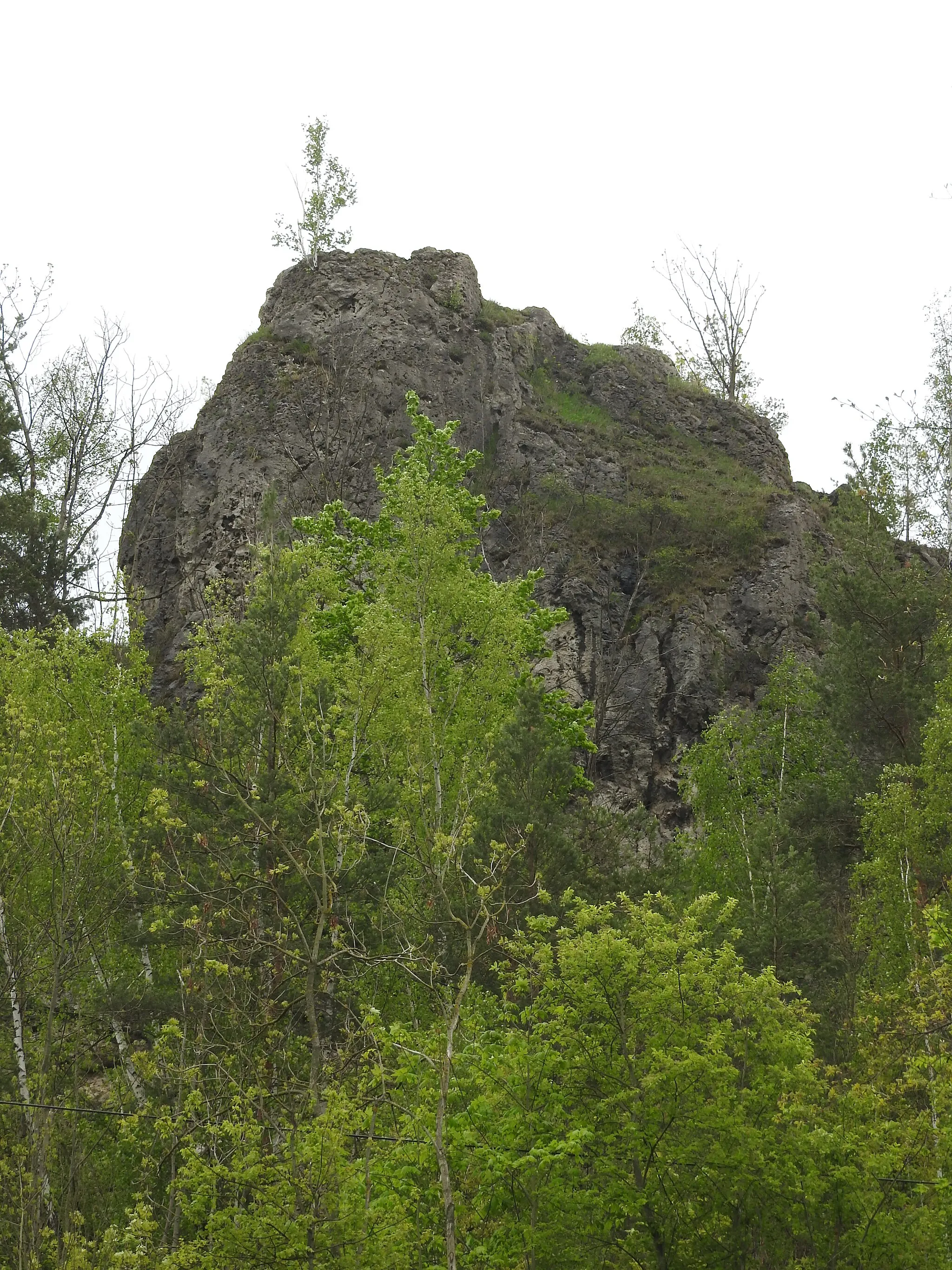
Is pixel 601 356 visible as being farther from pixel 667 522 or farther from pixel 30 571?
pixel 30 571

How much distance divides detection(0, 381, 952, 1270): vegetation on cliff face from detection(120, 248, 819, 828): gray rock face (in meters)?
8.76

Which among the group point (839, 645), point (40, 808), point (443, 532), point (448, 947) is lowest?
point (448, 947)

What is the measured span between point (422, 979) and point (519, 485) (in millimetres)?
23854

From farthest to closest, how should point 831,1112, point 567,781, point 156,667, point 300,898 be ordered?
1. point 156,667
2. point 567,781
3. point 300,898
4. point 831,1112

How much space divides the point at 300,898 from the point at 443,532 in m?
8.29

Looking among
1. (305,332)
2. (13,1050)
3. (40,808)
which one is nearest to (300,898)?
(40,808)

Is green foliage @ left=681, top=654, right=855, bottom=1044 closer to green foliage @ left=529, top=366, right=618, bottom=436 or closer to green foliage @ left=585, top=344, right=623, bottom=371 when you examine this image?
green foliage @ left=529, top=366, right=618, bottom=436

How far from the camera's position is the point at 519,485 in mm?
33188

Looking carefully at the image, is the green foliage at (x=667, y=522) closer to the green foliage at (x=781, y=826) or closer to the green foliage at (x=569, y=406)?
the green foliage at (x=569, y=406)

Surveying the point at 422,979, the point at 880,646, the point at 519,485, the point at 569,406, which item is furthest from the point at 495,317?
the point at 422,979

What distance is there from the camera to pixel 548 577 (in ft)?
99.2

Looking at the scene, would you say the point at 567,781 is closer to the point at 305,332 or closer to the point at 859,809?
the point at 859,809

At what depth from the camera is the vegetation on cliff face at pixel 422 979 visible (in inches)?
349

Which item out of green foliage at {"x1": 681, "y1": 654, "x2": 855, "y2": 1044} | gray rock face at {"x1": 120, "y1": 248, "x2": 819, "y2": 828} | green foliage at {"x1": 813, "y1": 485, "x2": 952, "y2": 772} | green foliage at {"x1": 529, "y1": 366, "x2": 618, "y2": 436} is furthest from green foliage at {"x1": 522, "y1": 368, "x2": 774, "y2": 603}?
green foliage at {"x1": 813, "y1": 485, "x2": 952, "y2": 772}
